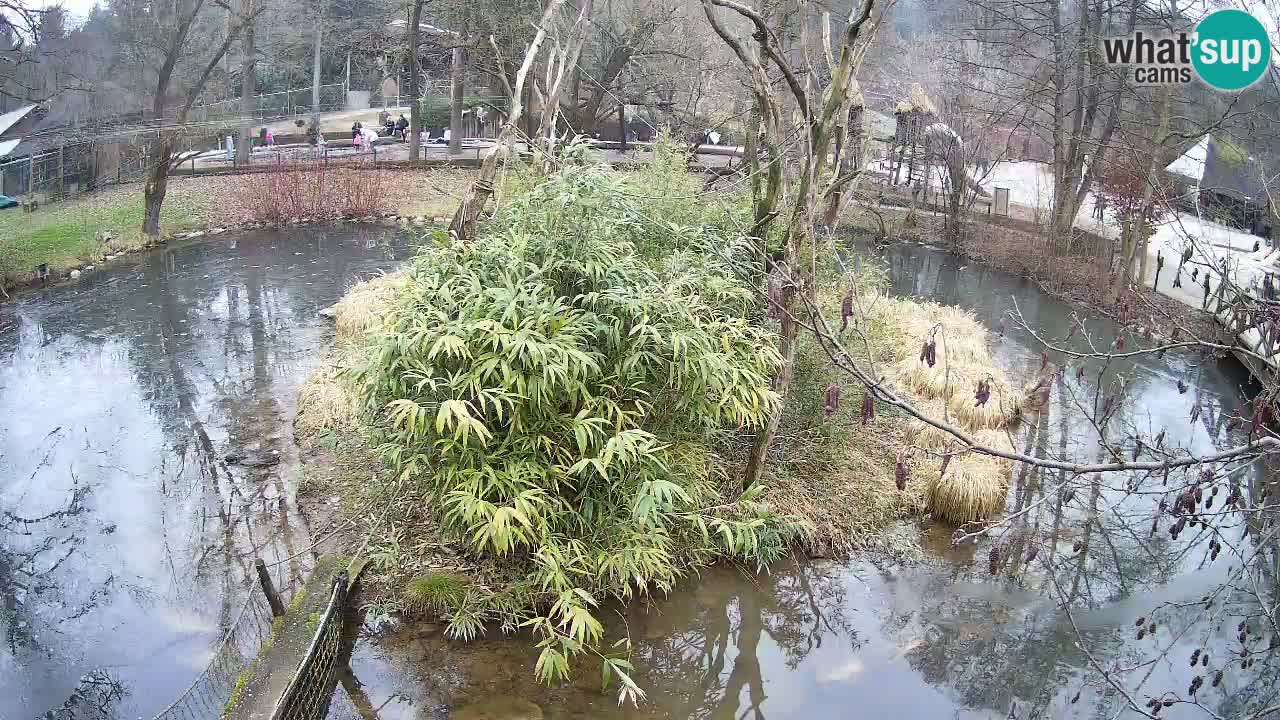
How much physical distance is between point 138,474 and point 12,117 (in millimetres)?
12365

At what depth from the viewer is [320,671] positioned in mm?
4605

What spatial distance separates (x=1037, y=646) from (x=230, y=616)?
182 inches

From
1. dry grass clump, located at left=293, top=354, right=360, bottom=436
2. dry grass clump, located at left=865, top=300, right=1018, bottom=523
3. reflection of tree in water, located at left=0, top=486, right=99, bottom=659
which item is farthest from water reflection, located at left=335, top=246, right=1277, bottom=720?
dry grass clump, located at left=293, top=354, right=360, bottom=436

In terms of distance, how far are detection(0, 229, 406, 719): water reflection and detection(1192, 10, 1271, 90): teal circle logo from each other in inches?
347

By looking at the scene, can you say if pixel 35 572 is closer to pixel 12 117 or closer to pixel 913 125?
pixel 12 117

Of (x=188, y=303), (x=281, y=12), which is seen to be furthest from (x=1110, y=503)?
(x=281, y=12)

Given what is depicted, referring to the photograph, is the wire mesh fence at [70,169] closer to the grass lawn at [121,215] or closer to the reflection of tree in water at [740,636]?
the grass lawn at [121,215]

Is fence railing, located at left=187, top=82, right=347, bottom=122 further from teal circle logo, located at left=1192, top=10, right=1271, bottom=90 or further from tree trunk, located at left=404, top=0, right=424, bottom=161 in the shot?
teal circle logo, located at left=1192, top=10, right=1271, bottom=90

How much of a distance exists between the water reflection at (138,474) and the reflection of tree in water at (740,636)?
7.58 ft

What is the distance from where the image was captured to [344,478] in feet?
22.0

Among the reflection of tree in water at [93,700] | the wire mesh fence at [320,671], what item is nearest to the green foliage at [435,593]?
the wire mesh fence at [320,671]

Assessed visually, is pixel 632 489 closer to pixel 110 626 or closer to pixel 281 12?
pixel 110 626

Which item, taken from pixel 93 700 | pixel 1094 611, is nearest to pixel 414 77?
pixel 93 700

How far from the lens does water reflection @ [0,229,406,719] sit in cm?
519
